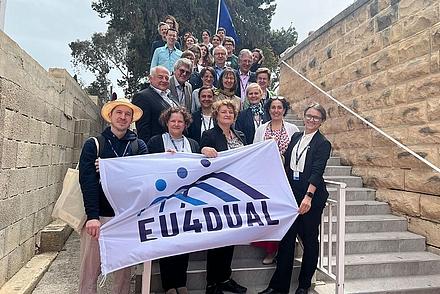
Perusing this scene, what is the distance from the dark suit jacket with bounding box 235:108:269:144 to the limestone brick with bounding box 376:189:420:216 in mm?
2042

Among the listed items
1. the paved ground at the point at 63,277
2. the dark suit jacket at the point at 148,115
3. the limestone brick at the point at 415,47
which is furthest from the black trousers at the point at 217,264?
the limestone brick at the point at 415,47

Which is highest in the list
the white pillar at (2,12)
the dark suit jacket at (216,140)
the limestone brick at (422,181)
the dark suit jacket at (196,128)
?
the white pillar at (2,12)

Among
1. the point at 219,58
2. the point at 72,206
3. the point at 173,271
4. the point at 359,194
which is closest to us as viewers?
Answer: the point at 72,206

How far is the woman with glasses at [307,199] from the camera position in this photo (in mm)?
3029

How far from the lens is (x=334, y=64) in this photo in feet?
20.8

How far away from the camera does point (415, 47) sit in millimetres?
4383

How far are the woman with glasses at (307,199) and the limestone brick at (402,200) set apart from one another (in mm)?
1811

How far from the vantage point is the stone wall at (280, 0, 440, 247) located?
4.09 metres

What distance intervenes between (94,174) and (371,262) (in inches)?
115

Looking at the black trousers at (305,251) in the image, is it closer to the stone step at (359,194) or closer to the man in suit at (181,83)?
the man in suit at (181,83)

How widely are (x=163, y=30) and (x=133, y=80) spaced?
13.6 metres

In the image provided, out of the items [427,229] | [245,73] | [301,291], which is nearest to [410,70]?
[427,229]

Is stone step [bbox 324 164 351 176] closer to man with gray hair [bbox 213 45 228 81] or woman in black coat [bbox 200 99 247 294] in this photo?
man with gray hair [bbox 213 45 228 81]

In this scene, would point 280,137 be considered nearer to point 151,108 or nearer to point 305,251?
point 305,251
